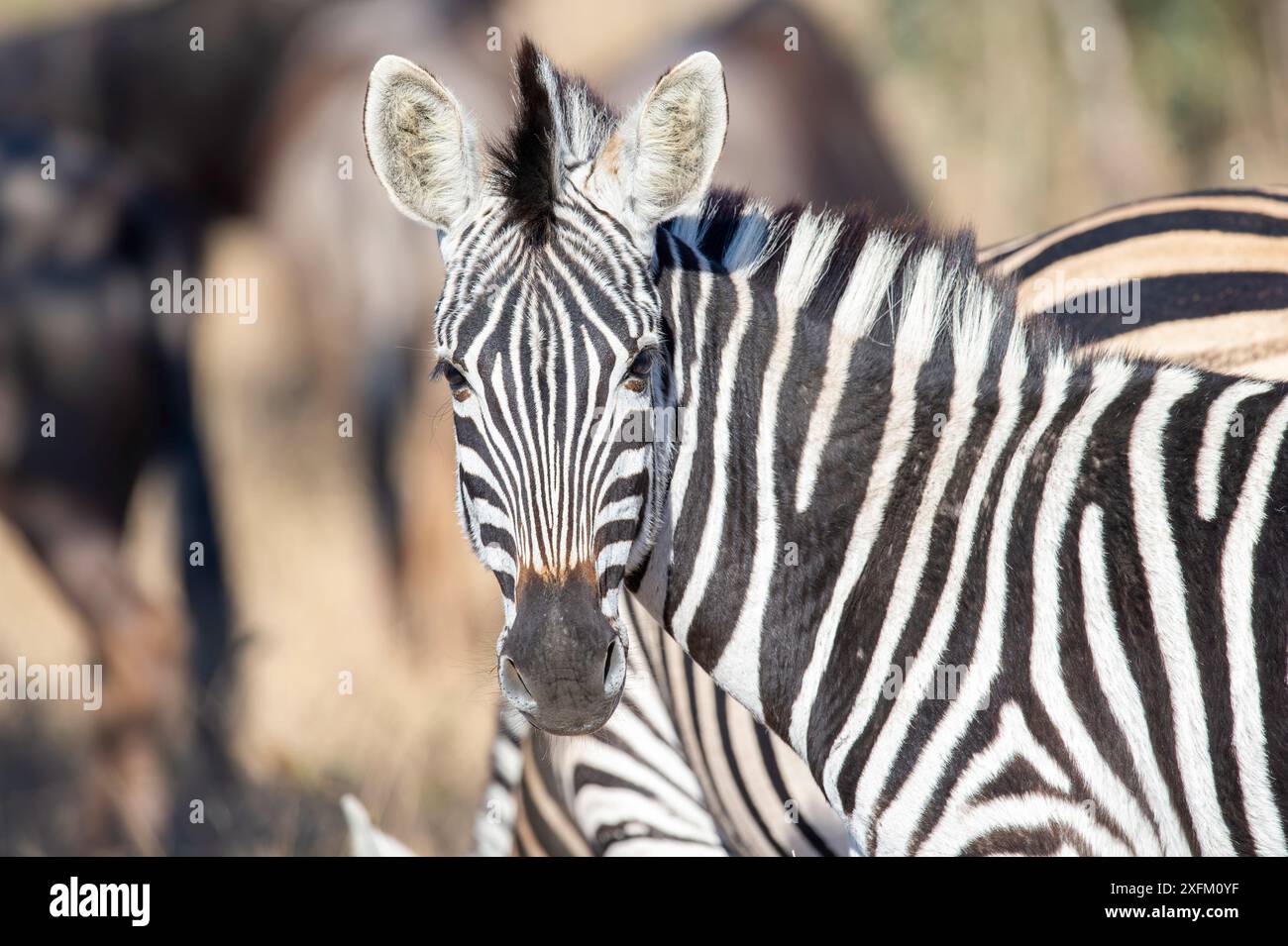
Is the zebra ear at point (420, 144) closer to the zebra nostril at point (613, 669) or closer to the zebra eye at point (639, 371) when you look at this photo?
the zebra eye at point (639, 371)

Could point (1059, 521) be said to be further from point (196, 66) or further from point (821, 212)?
point (196, 66)

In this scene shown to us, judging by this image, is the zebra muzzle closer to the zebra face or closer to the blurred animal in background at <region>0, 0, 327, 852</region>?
the zebra face

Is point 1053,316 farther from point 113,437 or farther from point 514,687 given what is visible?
point 113,437

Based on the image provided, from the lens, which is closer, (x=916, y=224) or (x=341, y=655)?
(x=916, y=224)

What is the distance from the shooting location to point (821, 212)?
3.61 meters

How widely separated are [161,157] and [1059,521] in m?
9.72

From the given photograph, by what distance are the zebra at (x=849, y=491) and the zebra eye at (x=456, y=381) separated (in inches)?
0.4

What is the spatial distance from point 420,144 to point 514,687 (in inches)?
55.4

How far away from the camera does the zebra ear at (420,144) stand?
333 centimetres

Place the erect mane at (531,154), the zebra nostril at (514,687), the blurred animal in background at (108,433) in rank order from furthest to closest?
the blurred animal in background at (108,433)
the erect mane at (531,154)
the zebra nostril at (514,687)

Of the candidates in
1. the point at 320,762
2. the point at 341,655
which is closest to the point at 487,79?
the point at 341,655

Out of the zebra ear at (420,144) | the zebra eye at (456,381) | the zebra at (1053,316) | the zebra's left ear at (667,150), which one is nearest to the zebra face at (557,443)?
the zebra eye at (456,381)

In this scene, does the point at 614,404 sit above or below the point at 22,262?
below

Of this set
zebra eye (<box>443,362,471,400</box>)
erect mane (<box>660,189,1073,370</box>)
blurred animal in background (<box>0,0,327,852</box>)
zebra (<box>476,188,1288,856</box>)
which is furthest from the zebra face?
blurred animal in background (<box>0,0,327,852</box>)
